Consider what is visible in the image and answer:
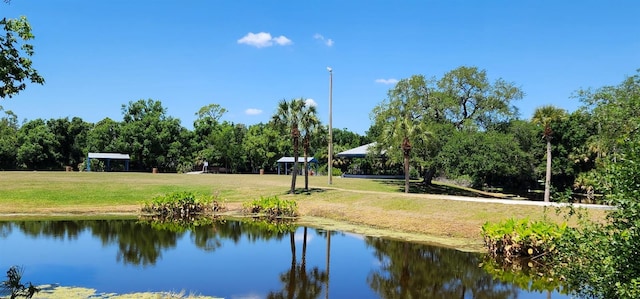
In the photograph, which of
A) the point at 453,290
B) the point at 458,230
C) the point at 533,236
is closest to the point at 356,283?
the point at 453,290

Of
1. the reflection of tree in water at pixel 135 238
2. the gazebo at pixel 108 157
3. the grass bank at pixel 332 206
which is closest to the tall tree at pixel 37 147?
the gazebo at pixel 108 157

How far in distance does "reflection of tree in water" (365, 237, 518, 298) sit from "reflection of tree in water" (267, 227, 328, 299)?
1.60 meters

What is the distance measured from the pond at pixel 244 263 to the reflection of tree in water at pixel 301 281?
0.03 m

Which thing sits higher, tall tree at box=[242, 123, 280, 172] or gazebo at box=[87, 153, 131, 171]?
tall tree at box=[242, 123, 280, 172]

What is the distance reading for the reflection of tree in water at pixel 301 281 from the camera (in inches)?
483

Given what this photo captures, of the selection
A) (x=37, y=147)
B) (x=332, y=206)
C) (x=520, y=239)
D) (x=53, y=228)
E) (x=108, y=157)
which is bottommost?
(x=53, y=228)

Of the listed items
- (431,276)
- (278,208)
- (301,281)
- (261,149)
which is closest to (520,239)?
(431,276)

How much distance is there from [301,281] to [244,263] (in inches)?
128

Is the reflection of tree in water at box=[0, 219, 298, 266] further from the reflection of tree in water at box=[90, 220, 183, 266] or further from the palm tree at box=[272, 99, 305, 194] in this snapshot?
the palm tree at box=[272, 99, 305, 194]

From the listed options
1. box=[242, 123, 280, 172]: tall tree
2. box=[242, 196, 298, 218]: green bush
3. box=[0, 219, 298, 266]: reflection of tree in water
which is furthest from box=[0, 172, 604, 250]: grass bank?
box=[242, 123, 280, 172]: tall tree

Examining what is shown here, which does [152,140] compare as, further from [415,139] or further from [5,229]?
[5,229]

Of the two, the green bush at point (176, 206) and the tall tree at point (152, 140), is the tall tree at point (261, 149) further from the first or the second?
the green bush at point (176, 206)

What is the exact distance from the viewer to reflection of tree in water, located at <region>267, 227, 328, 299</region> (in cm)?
1228

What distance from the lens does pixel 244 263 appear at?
53.6 feet
